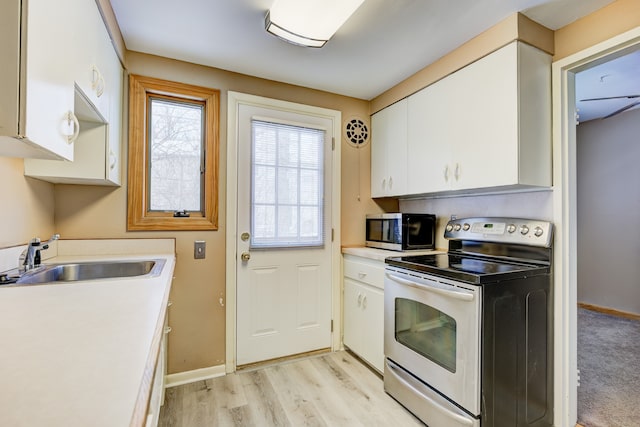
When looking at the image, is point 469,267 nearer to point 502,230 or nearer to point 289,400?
point 502,230

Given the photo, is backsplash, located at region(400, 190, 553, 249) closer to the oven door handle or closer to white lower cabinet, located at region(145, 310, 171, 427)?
the oven door handle

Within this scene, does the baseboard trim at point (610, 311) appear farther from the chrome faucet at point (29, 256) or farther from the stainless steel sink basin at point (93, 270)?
the chrome faucet at point (29, 256)

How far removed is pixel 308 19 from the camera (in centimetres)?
165

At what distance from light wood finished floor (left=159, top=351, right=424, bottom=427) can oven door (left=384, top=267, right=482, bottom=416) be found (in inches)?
11.8

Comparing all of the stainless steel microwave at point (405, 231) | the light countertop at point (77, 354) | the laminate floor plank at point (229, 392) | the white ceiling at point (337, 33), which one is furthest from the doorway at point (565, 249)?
the light countertop at point (77, 354)

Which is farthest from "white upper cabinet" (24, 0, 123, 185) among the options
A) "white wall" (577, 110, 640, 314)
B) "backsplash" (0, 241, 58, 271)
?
"white wall" (577, 110, 640, 314)

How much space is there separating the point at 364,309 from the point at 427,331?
0.70m

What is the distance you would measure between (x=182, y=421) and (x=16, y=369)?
61.8 inches

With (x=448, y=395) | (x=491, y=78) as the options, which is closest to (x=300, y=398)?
(x=448, y=395)

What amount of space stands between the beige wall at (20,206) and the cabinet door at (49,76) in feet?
1.88

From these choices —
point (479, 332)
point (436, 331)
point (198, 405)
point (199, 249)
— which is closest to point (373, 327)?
point (436, 331)

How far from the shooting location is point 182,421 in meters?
1.77

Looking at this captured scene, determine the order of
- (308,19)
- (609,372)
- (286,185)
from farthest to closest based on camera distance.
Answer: (286,185) → (609,372) → (308,19)

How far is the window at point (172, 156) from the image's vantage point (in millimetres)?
2080
